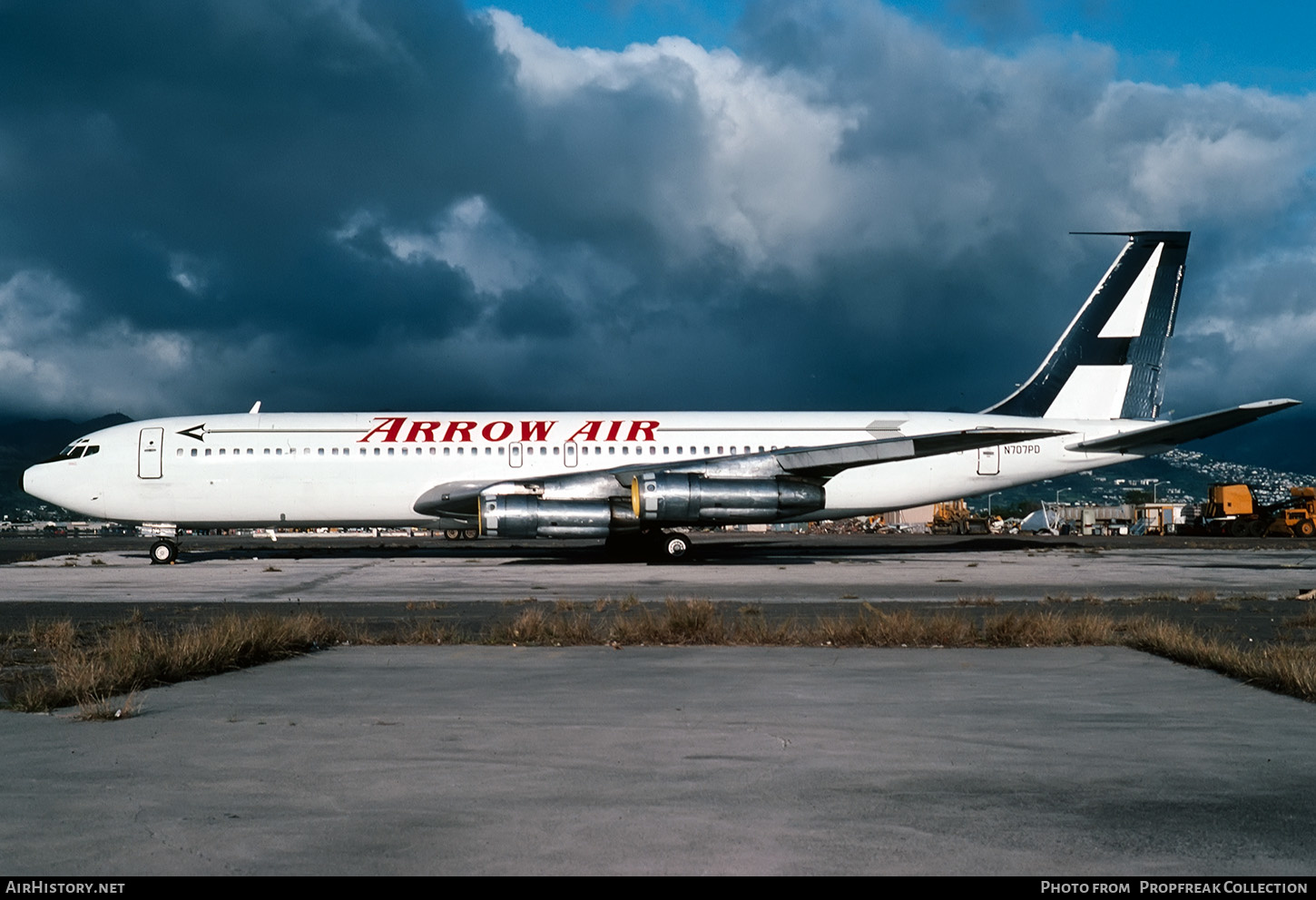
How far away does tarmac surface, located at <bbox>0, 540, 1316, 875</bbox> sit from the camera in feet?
13.5

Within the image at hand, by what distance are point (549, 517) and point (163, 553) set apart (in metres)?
11.2

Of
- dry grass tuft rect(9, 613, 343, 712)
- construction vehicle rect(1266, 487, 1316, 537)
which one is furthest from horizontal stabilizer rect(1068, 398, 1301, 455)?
construction vehicle rect(1266, 487, 1316, 537)

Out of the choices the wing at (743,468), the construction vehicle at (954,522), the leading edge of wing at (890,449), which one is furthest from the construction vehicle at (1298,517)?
the leading edge of wing at (890,449)

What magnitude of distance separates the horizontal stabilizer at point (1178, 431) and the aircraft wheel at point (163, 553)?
992 inches

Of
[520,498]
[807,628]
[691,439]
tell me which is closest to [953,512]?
[691,439]

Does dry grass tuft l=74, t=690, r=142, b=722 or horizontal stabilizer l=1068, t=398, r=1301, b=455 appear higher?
horizontal stabilizer l=1068, t=398, r=1301, b=455

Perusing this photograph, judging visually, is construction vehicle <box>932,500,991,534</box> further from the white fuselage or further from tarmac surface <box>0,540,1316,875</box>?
tarmac surface <box>0,540,1316,875</box>

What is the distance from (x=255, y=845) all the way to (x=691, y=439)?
2482cm

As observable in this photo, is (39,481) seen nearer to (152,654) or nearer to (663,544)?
(663,544)

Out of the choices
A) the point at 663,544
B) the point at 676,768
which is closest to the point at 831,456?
the point at 663,544

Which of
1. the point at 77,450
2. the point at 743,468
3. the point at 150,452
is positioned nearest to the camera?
the point at 743,468

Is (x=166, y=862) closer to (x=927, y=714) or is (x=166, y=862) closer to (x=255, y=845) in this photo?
(x=255, y=845)

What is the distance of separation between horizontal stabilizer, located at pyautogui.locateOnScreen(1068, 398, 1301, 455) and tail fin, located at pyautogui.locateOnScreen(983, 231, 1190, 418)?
2054mm

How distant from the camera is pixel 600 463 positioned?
92.6ft
